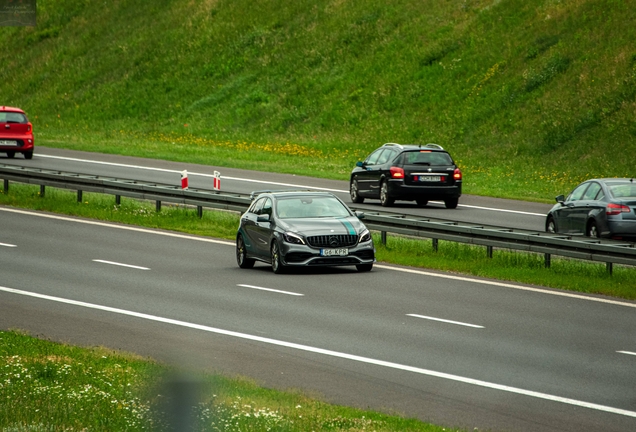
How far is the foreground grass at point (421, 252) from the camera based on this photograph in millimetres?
18219

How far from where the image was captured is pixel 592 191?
22078 mm

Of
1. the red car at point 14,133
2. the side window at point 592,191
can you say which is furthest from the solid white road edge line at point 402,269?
the red car at point 14,133

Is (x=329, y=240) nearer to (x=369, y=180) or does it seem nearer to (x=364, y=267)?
(x=364, y=267)

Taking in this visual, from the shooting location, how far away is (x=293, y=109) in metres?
52.8

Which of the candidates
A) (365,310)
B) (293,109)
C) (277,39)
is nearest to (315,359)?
(365,310)

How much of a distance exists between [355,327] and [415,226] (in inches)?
323

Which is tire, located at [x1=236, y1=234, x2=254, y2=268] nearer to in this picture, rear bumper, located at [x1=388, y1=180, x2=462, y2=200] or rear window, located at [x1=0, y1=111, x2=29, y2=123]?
rear bumper, located at [x1=388, y1=180, x2=462, y2=200]

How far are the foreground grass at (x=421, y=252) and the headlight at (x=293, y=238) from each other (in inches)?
103

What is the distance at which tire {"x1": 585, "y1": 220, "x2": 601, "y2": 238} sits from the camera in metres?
21.1

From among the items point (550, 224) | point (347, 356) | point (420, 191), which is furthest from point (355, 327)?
point (420, 191)

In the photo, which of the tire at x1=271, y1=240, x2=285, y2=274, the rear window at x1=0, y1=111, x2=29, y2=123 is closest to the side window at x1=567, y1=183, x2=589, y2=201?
the tire at x1=271, y1=240, x2=285, y2=274

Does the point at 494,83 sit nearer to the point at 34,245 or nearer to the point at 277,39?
the point at 277,39

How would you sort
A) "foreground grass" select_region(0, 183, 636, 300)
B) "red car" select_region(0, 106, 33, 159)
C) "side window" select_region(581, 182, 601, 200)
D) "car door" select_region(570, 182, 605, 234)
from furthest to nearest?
"red car" select_region(0, 106, 33, 159) < "side window" select_region(581, 182, 601, 200) < "car door" select_region(570, 182, 605, 234) < "foreground grass" select_region(0, 183, 636, 300)

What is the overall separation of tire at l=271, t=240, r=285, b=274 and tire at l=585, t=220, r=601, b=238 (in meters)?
5.98
